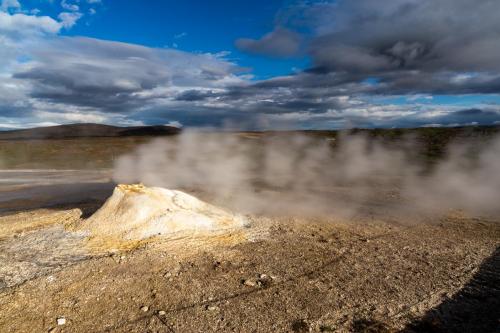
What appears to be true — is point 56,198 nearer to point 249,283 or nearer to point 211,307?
point 249,283

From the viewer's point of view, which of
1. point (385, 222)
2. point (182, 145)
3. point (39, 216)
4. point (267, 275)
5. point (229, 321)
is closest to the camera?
point (229, 321)

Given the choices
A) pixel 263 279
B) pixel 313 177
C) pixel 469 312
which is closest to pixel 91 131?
pixel 313 177

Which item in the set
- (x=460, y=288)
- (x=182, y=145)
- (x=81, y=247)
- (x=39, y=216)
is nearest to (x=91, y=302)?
(x=81, y=247)

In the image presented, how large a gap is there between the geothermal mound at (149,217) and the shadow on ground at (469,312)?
4349 millimetres

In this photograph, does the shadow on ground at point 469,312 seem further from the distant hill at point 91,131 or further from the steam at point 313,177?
the distant hill at point 91,131

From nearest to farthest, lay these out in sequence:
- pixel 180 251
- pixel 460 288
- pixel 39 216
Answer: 1. pixel 460 288
2. pixel 180 251
3. pixel 39 216

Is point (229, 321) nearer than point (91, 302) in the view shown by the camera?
Yes

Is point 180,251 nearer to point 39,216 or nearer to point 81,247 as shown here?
point 81,247

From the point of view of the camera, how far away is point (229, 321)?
4.21m

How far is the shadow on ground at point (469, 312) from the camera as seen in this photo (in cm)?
399

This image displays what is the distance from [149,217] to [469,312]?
5570 millimetres

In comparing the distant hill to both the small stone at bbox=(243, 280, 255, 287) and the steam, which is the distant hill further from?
the small stone at bbox=(243, 280, 255, 287)

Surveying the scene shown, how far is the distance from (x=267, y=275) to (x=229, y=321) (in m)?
1.28

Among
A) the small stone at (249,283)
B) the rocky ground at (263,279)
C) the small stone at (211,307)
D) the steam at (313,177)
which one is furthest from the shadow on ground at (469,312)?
the steam at (313,177)
